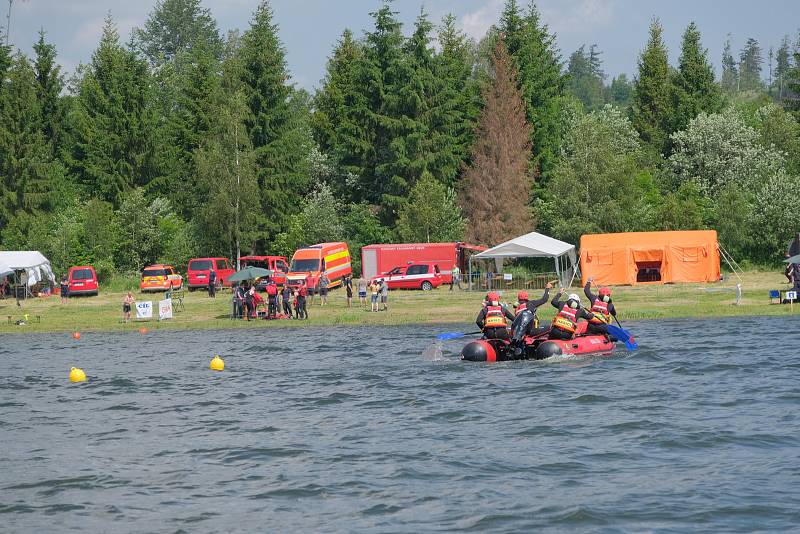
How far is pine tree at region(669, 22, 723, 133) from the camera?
256 ft

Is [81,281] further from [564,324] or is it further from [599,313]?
[564,324]

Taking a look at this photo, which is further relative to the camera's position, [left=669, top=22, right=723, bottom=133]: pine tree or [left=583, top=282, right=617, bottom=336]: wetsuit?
[left=669, top=22, right=723, bottom=133]: pine tree

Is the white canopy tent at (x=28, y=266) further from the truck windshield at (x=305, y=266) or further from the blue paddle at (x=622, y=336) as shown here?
the blue paddle at (x=622, y=336)

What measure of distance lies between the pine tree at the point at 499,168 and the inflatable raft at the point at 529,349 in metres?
34.7

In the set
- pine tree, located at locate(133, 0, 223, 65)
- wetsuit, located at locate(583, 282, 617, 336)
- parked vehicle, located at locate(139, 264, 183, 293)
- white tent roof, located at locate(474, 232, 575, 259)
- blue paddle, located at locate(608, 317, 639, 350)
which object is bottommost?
blue paddle, located at locate(608, 317, 639, 350)

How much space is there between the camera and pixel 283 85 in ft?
224

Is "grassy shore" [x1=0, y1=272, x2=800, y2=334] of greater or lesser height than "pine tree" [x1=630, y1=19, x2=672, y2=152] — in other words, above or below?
below

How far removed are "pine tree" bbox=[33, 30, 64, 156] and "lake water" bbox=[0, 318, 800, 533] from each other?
171ft

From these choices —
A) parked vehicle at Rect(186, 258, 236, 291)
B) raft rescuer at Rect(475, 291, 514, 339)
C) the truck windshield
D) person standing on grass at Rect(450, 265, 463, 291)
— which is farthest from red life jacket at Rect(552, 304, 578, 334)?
parked vehicle at Rect(186, 258, 236, 291)

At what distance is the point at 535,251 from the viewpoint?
170 feet

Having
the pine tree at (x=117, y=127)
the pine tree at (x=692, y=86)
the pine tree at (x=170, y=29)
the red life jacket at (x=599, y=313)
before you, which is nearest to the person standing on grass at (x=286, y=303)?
the red life jacket at (x=599, y=313)

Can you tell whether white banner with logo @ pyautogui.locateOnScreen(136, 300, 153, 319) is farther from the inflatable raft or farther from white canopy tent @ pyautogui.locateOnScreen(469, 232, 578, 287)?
the inflatable raft

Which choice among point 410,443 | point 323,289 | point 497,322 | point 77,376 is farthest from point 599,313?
point 323,289

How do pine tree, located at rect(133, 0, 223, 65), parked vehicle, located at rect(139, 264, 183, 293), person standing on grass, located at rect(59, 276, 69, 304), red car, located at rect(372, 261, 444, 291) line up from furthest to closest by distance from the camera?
1. pine tree, located at rect(133, 0, 223, 65)
2. parked vehicle, located at rect(139, 264, 183, 293)
3. red car, located at rect(372, 261, 444, 291)
4. person standing on grass, located at rect(59, 276, 69, 304)
